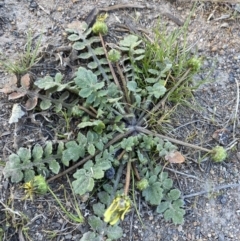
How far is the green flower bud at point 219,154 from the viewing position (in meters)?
2.60

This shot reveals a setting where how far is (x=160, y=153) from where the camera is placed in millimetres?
2574

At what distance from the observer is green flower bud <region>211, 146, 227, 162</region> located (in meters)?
2.60

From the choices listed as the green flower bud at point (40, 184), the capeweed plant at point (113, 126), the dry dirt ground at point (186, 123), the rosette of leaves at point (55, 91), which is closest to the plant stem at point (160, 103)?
the capeweed plant at point (113, 126)

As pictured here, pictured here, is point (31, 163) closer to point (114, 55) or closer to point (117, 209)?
point (117, 209)

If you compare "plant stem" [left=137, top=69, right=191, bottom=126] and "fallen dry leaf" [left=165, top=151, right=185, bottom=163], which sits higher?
"plant stem" [left=137, top=69, right=191, bottom=126]

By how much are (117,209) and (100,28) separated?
101 centimetres

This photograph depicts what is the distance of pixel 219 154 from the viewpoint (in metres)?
2.60

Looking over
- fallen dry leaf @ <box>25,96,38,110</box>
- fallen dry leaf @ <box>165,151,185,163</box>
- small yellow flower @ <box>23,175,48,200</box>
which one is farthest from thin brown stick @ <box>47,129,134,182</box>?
fallen dry leaf @ <box>25,96,38,110</box>

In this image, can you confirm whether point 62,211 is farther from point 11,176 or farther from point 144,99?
point 144,99

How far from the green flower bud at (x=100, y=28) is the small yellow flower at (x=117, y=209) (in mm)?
956

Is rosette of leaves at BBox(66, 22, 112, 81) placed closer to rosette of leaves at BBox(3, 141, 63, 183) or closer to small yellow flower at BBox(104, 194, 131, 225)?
rosette of leaves at BBox(3, 141, 63, 183)

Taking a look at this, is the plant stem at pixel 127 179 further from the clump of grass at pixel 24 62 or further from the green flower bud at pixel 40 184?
the clump of grass at pixel 24 62

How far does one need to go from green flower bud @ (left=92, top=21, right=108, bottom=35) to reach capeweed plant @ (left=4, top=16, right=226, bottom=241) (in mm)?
12

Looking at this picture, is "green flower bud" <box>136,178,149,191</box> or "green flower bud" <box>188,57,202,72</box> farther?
"green flower bud" <box>188,57,202,72</box>
